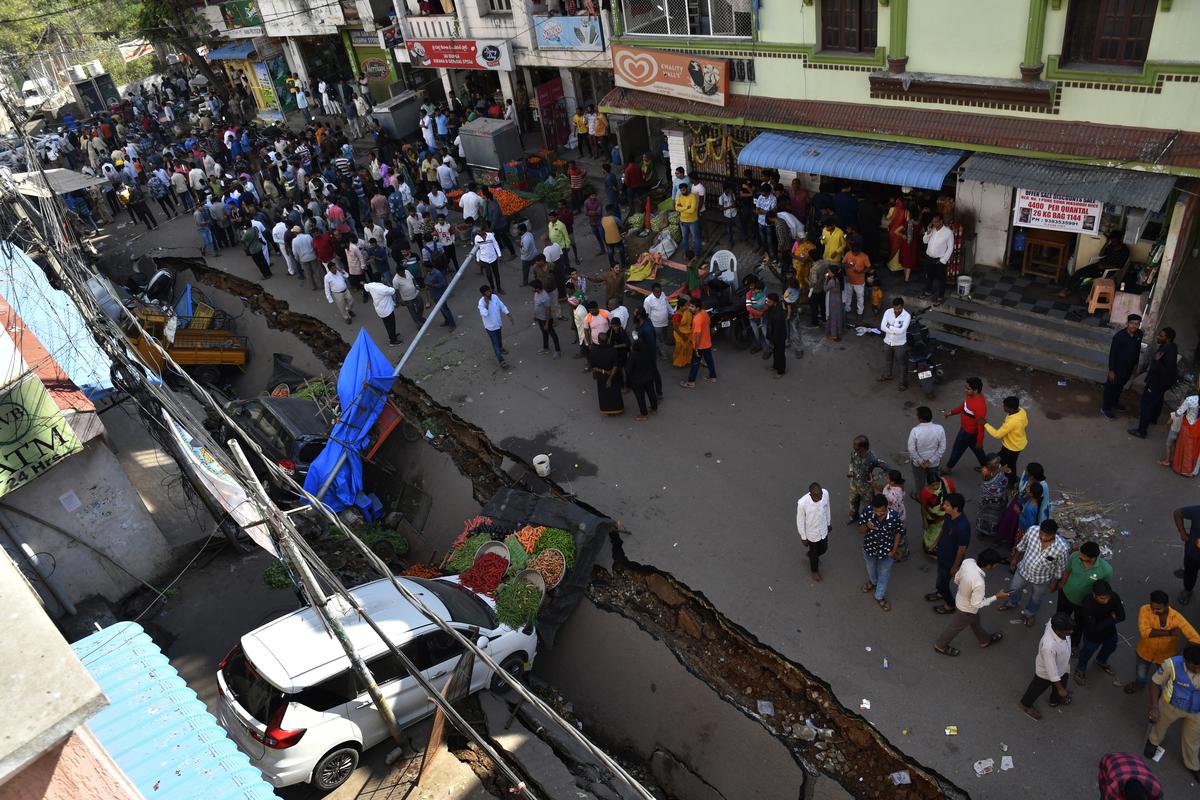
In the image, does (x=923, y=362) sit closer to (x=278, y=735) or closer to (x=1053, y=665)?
(x=1053, y=665)

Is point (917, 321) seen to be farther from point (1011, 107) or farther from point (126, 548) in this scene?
point (126, 548)

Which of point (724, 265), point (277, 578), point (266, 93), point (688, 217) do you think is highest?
point (266, 93)

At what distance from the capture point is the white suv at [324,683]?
803 cm

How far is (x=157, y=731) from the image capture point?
18.4ft

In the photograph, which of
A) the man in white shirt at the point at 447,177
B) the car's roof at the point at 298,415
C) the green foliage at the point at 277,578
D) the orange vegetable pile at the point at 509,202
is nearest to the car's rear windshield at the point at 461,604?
the green foliage at the point at 277,578

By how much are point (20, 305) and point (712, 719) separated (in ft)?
42.8

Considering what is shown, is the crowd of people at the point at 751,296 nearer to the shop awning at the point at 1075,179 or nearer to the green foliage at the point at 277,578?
the shop awning at the point at 1075,179

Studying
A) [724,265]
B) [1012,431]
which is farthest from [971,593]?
[724,265]

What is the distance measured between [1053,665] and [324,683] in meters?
6.76

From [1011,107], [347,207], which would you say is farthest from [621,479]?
[347,207]

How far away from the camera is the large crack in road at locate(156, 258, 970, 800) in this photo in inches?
312

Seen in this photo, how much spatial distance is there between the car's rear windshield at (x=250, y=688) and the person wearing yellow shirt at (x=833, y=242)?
10875 mm

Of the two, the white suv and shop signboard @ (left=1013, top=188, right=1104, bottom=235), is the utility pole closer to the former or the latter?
the white suv

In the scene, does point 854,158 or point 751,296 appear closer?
point 751,296
